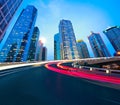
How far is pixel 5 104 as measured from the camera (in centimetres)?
610

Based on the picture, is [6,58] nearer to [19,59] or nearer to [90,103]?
[19,59]

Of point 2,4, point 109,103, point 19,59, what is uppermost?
point 2,4

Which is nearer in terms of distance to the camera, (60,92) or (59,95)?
(59,95)

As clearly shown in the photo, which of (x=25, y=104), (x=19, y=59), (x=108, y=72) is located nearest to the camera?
(x=25, y=104)

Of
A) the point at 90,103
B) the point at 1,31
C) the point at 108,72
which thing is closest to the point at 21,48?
the point at 1,31

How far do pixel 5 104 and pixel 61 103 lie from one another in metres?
2.44

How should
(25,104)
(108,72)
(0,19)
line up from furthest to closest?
(0,19) → (108,72) → (25,104)

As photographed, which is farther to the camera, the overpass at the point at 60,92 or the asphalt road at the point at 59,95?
the overpass at the point at 60,92

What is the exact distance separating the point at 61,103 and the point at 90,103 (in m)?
1.28

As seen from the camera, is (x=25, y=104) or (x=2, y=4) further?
(x=2, y=4)

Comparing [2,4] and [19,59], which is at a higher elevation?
[2,4]

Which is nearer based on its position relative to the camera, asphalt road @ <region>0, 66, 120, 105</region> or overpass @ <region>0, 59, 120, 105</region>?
asphalt road @ <region>0, 66, 120, 105</region>

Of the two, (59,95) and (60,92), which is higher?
(60,92)

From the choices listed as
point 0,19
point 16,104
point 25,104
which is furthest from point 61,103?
point 0,19
